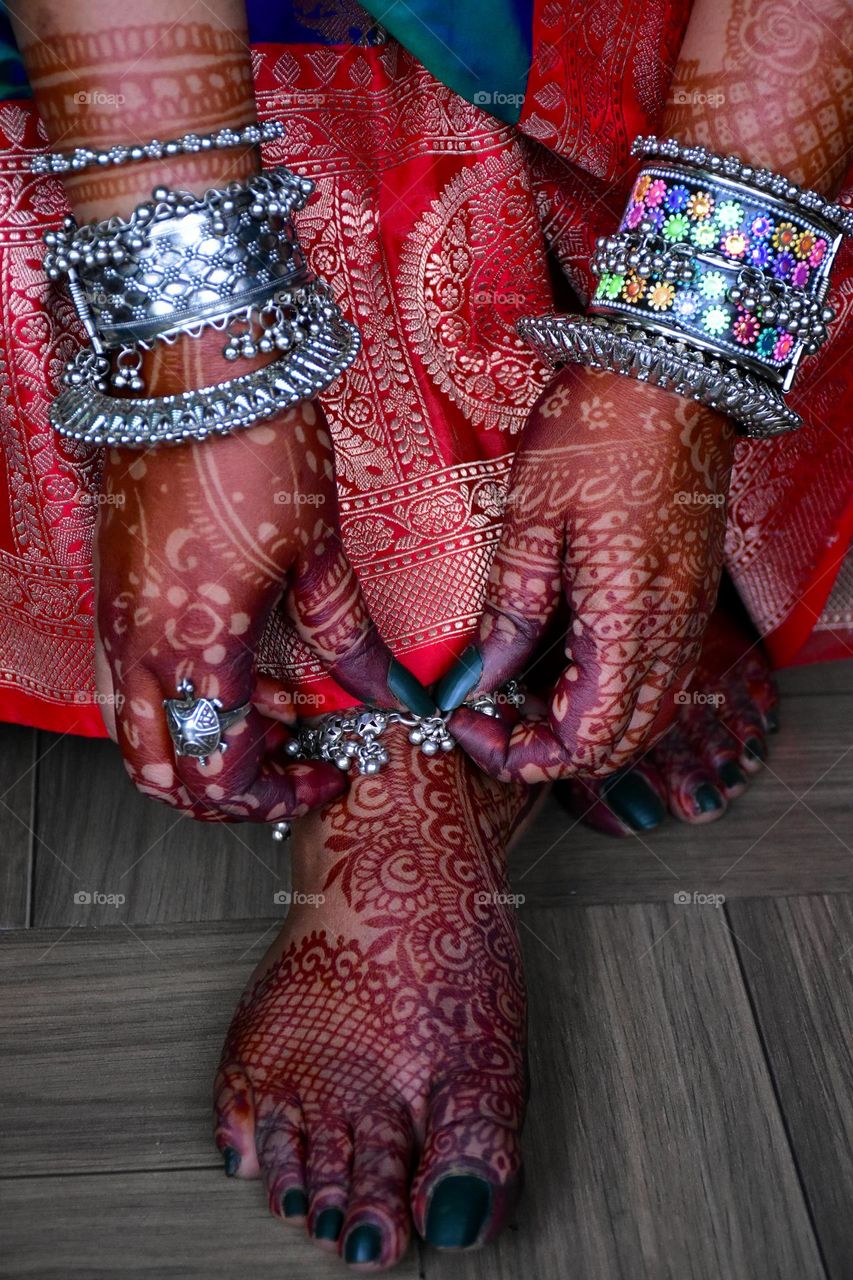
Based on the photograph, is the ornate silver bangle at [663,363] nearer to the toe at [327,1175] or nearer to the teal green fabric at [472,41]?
the teal green fabric at [472,41]

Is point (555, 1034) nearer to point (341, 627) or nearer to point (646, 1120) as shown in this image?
point (646, 1120)

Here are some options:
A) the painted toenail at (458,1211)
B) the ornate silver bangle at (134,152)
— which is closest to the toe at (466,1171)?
the painted toenail at (458,1211)

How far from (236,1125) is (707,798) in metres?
0.46

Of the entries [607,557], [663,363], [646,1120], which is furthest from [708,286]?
[646,1120]

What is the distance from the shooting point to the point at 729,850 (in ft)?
2.98

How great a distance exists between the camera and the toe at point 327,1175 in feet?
2.05

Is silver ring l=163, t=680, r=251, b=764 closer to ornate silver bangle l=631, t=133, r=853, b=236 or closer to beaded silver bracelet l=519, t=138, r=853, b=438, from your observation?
beaded silver bracelet l=519, t=138, r=853, b=438

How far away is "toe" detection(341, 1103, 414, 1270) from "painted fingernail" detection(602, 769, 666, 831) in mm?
336

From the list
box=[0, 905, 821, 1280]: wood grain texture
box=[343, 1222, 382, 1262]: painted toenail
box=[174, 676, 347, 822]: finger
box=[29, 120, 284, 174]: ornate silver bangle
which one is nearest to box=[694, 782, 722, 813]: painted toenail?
box=[0, 905, 821, 1280]: wood grain texture

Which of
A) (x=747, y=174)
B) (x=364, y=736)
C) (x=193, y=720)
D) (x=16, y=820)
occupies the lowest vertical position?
(x=16, y=820)

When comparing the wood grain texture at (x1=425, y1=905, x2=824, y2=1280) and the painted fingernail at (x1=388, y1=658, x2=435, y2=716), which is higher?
the painted fingernail at (x1=388, y1=658, x2=435, y2=716)

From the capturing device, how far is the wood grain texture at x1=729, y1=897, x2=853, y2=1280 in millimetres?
672

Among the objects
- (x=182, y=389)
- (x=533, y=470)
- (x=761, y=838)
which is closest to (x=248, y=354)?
(x=182, y=389)

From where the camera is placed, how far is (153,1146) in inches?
27.1
